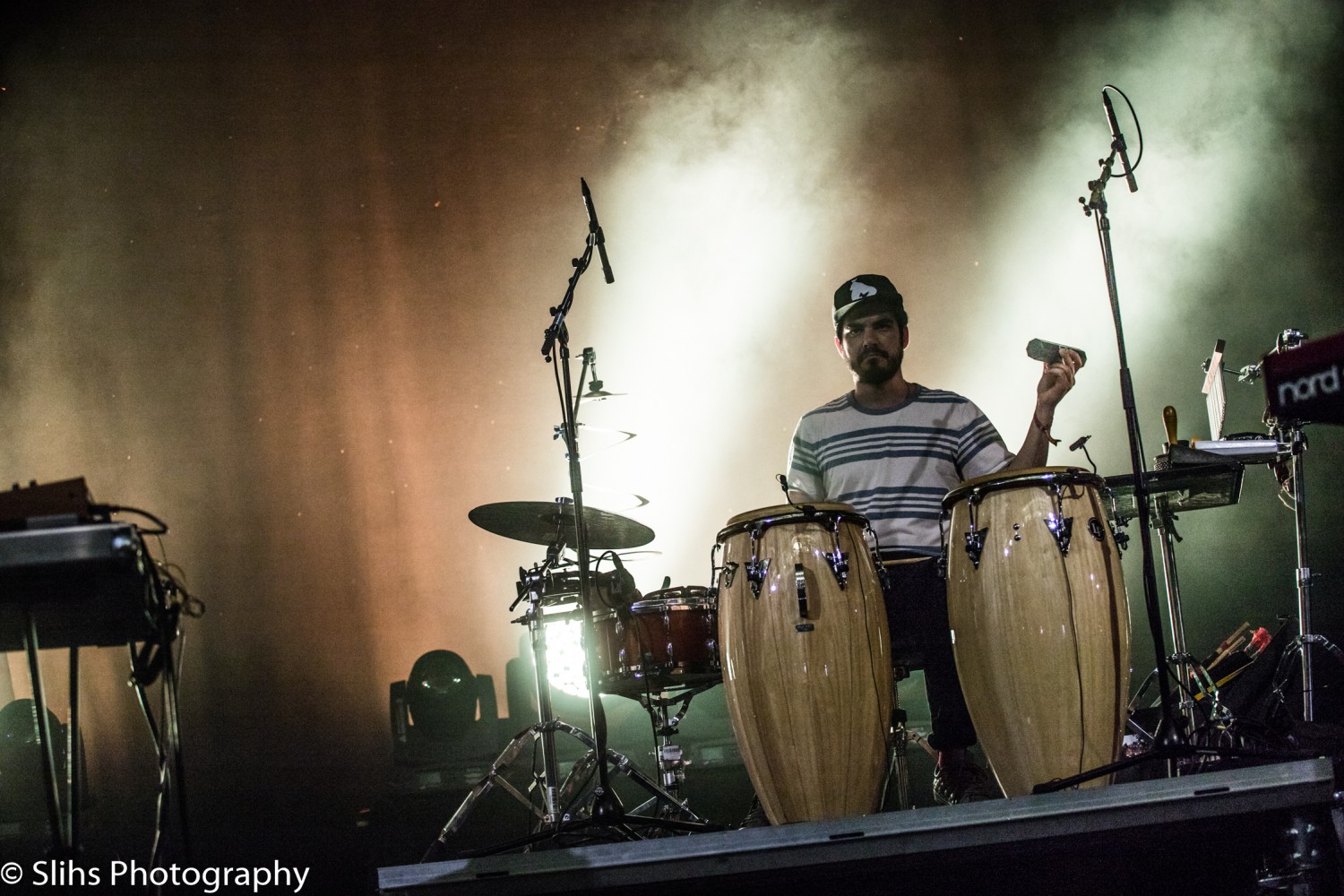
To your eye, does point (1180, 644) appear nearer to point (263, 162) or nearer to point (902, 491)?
point (902, 491)

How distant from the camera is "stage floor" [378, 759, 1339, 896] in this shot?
7.13ft

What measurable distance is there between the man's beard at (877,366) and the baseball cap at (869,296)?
0.15 metres

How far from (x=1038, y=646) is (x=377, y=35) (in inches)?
213

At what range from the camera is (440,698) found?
16.2 ft

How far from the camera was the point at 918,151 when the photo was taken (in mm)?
6375

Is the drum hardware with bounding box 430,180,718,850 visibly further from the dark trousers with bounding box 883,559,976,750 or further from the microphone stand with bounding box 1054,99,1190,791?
the microphone stand with bounding box 1054,99,1190,791

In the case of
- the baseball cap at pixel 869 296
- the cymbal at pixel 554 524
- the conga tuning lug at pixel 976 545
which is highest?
the baseball cap at pixel 869 296

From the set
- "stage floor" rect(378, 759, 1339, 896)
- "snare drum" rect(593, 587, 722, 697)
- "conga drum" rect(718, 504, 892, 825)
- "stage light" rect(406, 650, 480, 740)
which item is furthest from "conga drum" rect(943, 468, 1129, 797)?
"stage light" rect(406, 650, 480, 740)

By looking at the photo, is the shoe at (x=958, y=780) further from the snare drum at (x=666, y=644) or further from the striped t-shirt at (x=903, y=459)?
the snare drum at (x=666, y=644)

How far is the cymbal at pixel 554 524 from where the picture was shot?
421cm

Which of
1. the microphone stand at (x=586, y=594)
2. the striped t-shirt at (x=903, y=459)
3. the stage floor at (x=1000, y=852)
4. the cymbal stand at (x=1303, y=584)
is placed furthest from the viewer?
the cymbal stand at (x=1303, y=584)

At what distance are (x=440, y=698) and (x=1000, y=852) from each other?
3214 millimetres

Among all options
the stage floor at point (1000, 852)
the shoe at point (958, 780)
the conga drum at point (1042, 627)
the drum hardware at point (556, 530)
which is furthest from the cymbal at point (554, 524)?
the stage floor at point (1000, 852)

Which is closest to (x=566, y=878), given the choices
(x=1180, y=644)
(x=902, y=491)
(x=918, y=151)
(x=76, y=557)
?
(x=76, y=557)
